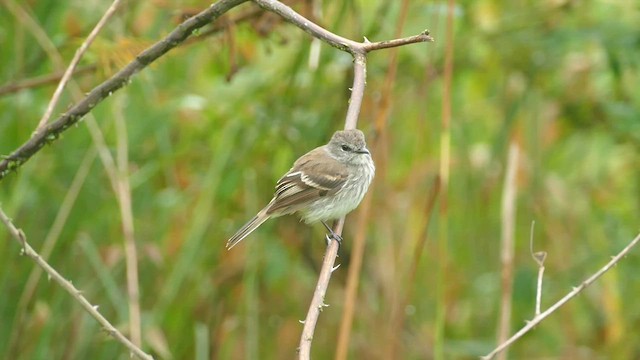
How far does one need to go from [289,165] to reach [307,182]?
0.48 m

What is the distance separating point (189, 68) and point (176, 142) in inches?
15.7

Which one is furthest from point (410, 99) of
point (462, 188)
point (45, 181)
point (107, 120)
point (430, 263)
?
point (45, 181)

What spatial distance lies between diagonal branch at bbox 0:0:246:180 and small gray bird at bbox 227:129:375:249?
1517 millimetres

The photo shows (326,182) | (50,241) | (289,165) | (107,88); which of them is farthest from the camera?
(289,165)

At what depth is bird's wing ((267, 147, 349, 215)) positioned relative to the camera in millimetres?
4062

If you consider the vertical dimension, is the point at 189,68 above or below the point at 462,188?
above

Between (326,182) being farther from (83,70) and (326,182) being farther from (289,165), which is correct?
(83,70)

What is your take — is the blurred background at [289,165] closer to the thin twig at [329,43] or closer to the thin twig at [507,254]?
the thin twig at [507,254]

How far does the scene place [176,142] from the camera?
495 centimetres

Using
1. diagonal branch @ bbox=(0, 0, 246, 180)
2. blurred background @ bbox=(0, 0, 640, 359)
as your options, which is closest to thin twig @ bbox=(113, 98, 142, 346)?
blurred background @ bbox=(0, 0, 640, 359)

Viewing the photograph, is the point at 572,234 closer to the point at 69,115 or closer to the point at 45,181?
the point at 45,181

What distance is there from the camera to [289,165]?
15.4 ft

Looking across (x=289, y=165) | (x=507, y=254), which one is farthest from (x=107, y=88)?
(x=289, y=165)

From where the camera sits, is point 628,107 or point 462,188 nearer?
point 628,107
